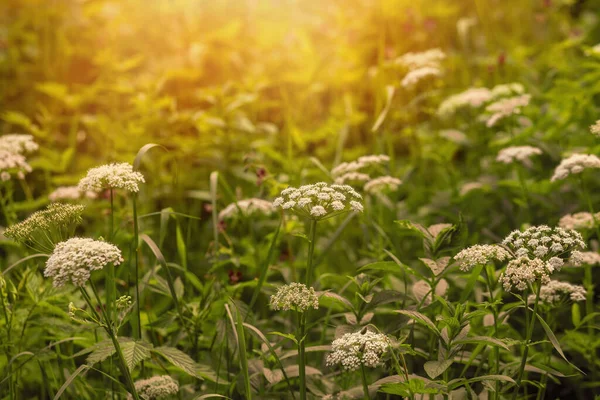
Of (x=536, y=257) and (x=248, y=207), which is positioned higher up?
Result: (x=536, y=257)

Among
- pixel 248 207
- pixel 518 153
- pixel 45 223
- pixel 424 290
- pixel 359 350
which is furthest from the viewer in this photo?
pixel 518 153

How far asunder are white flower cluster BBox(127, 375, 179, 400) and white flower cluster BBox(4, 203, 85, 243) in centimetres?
58

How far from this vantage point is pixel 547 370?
2.23 meters

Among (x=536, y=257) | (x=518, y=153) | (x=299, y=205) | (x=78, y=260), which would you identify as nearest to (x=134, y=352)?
(x=78, y=260)

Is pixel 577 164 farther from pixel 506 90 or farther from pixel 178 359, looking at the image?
pixel 178 359

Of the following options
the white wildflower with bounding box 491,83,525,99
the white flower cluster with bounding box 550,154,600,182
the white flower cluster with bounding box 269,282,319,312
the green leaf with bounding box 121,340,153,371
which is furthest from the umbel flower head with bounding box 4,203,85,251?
the white wildflower with bounding box 491,83,525,99

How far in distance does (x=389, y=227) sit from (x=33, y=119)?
3621 mm

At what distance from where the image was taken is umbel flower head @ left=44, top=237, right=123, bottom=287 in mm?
1806

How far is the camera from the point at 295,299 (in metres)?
1.99

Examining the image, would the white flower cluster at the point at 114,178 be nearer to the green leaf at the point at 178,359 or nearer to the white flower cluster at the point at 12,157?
the green leaf at the point at 178,359

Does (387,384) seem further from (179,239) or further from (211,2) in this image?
(211,2)

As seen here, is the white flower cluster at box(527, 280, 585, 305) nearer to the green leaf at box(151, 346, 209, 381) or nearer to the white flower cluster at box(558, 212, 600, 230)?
the white flower cluster at box(558, 212, 600, 230)

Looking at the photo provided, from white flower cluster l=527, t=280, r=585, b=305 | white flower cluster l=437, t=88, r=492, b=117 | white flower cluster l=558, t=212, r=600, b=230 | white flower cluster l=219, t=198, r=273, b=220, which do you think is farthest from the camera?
white flower cluster l=437, t=88, r=492, b=117

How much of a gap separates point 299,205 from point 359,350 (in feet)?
1.48
